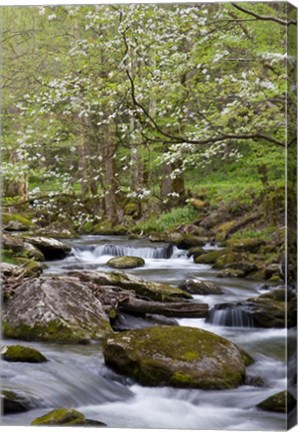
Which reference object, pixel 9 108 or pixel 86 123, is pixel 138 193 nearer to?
pixel 86 123

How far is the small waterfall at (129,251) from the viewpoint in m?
Answer: 5.92

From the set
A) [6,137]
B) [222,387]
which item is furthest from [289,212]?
[6,137]

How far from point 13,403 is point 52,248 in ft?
3.70

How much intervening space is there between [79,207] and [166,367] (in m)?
1.34

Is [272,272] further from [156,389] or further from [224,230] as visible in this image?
[156,389]

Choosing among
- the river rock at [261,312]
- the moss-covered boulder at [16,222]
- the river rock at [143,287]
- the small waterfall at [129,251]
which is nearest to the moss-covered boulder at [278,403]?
the river rock at [261,312]

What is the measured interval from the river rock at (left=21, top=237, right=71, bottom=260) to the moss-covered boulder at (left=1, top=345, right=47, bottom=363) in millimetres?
672

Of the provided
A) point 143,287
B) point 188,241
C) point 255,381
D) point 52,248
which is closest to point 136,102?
point 188,241

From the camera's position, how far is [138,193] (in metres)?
5.98

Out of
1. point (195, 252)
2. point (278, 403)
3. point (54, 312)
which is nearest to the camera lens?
point (278, 403)

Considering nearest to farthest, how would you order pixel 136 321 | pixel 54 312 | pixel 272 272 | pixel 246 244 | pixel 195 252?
pixel 272 272 → pixel 246 244 → pixel 195 252 → pixel 136 321 → pixel 54 312

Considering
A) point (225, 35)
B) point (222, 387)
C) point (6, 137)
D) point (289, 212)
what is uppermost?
point (225, 35)

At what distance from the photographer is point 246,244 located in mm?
5754

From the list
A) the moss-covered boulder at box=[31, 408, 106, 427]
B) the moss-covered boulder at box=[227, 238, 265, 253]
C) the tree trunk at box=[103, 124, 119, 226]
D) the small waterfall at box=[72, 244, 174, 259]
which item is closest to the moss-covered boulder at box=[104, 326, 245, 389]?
the moss-covered boulder at box=[31, 408, 106, 427]
